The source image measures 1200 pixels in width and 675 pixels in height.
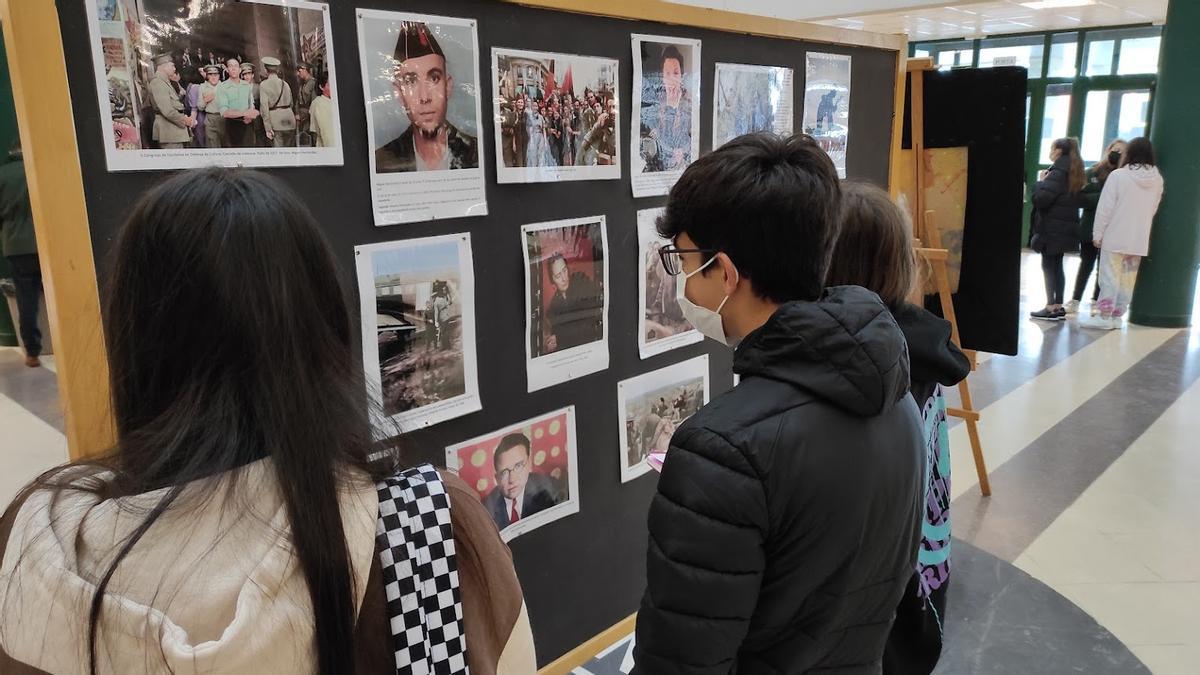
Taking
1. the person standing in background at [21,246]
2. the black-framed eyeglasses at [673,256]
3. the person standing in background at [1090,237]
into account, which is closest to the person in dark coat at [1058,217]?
the person standing in background at [1090,237]

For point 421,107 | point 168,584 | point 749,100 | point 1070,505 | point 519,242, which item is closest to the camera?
point 168,584

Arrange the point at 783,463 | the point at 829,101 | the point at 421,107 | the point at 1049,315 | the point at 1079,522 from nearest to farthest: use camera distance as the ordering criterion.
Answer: the point at 783,463
the point at 421,107
the point at 829,101
the point at 1079,522
the point at 1049,315

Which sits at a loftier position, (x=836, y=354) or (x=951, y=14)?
(x=951, y=14)

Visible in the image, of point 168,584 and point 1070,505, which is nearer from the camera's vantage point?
point 168,584

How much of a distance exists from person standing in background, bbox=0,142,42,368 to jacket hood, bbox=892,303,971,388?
228 inches

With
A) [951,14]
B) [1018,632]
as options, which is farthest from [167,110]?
[951,14]

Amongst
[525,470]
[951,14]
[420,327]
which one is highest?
[951,14]

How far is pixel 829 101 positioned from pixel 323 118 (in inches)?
68.1

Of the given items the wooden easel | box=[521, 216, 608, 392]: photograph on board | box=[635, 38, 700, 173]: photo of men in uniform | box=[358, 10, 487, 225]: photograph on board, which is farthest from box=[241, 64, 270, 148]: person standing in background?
the wooden easel

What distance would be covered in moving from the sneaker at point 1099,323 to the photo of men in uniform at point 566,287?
6773 millimetres

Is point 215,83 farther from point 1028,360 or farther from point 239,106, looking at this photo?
point 1028,360

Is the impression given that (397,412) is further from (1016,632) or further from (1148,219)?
(1148,219)

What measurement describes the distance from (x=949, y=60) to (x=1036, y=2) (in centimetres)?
417

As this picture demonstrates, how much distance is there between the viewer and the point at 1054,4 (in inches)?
349
